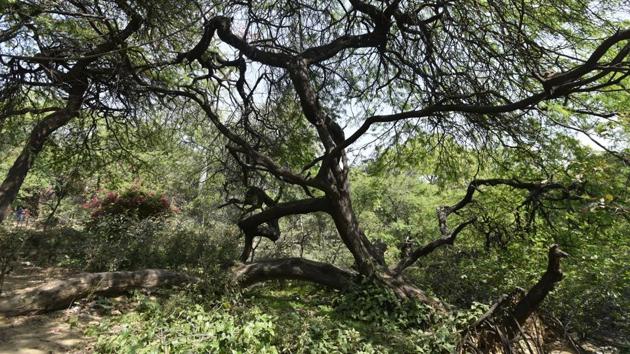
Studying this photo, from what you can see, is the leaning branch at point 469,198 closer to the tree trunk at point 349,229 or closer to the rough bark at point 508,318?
the tree trunk at point 349,229

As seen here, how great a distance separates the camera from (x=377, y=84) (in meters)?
8.21

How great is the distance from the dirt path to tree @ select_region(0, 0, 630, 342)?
8.22 ft

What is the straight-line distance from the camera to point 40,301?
14.9ft

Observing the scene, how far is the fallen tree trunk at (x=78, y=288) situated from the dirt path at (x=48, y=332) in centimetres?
11

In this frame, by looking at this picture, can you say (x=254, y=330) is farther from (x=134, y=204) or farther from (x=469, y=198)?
(x=134, y=204)

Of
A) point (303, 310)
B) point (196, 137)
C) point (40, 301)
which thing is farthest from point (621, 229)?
point (196, 137)

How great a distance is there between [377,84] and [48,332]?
6726 millimetres

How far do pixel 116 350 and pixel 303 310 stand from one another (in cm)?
278

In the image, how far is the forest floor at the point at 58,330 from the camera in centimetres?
373

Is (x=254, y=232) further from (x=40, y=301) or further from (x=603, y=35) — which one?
(x=603, y=35)

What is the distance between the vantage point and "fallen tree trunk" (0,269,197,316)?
4.44m

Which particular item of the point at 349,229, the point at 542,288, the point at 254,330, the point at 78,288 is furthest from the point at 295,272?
the point at 542,288

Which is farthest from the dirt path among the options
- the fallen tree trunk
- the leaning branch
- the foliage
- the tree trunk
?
the leaning branch

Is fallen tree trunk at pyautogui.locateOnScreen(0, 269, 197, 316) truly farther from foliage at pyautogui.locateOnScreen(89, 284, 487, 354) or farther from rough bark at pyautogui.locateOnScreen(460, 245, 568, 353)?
rough bark at pyautogui.locateOnScreen(460, 245, 568, 353)
